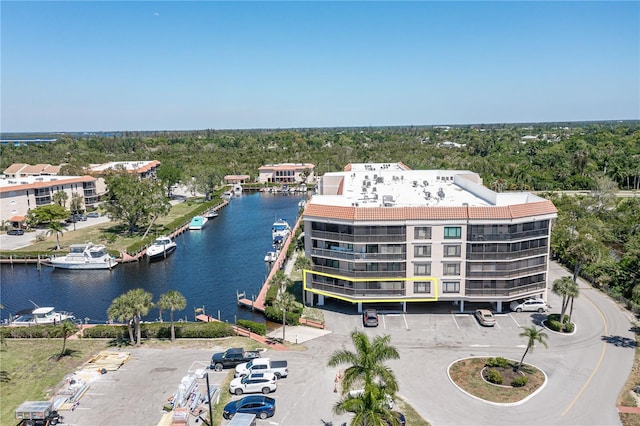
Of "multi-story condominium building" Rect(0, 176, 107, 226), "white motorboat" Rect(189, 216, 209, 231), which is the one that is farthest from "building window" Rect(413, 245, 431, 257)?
"multi-story condominium building" Rect(0, 176, 107, 226)

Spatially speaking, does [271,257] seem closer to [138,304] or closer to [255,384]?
[138,304]

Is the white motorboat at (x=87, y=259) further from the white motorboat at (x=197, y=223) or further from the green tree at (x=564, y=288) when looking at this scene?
the green tree at (x=564, y=288)

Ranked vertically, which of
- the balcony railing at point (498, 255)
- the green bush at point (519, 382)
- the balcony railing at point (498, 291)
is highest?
the balcony railing at point (498, 255)

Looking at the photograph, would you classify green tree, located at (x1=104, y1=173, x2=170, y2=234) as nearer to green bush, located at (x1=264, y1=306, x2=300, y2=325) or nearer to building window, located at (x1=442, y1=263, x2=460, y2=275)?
green bush, located at (x1=264, y1=306, x2=300, y2=325)

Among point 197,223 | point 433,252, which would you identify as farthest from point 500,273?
point 197,223

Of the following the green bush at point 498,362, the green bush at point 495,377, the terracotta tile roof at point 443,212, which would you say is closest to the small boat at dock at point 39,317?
the terracotta tile roof at point 443,212

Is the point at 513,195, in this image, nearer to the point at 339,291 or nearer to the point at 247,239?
the point at 339,291

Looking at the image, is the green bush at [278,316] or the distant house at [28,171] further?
the distant house at [28,171]
